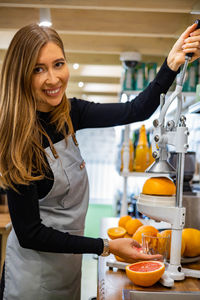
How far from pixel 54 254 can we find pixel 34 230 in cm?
24

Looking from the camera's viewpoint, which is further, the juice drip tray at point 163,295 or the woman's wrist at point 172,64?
the woman's wrist at point 172,64

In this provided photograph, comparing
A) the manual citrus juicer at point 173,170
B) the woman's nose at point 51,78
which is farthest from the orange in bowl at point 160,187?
the woman's nose at point 51,78

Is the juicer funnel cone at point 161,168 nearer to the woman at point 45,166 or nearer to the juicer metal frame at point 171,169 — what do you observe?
the juicer metal frame at point 171,169

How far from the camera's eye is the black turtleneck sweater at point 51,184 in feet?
5.01

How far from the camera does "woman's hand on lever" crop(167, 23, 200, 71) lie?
1.50 m

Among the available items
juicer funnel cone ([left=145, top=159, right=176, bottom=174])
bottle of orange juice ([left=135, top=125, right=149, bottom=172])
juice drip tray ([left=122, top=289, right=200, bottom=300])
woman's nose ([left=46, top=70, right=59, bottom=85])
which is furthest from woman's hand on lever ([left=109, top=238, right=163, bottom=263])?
bottle of orange juice ([left=135, top=125, right=149, bottom=172])

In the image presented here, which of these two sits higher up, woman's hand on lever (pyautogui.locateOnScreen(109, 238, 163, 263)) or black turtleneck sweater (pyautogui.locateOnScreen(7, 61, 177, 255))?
black turtleneck sweater (pyautogui.locateOnScreen(7, 61, 177, 255))

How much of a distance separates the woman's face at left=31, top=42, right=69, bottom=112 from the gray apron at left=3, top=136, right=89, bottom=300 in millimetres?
222

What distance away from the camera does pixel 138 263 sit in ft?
5.06

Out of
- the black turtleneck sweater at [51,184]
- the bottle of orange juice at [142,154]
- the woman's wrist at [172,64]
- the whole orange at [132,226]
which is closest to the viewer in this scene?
the black turtleneck sweater at [51,184]

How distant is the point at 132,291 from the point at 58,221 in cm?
44

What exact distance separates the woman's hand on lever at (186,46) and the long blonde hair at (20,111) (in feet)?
1.61

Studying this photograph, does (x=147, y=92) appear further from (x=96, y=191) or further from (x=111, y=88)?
(x=96, y=191)

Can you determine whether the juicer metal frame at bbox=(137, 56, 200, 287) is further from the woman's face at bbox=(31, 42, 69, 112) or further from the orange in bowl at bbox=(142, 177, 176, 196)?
the woman's face at bbox=(31, 42, 69, 112)
